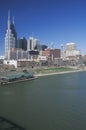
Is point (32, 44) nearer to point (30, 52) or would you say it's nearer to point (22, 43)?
point (22, 43)

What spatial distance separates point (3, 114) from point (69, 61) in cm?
6818

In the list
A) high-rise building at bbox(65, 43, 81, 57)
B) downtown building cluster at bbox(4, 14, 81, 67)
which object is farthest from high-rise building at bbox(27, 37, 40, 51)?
high-rise building at bbox(65, 43, 81, 57)

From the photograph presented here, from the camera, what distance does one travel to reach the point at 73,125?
7.60 m

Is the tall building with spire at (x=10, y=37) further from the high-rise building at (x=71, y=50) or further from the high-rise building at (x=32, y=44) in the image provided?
the high-rise building at (x=71, y=50)

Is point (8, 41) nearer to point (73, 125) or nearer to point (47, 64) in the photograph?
point (47, 64)

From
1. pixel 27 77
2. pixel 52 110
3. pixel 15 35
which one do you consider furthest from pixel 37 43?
pixel 52 110

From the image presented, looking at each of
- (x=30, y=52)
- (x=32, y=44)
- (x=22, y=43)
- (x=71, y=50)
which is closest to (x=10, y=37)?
(x=30, y=52)

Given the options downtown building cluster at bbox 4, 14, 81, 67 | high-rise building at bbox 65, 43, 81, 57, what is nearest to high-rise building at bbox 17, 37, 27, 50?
downtown building cluster at bbox 4, 14, 81, 67

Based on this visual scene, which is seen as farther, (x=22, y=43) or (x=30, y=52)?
(x=22, y=43)

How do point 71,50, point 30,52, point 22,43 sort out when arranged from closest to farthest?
point 30,52, point 22,43, point 71,50

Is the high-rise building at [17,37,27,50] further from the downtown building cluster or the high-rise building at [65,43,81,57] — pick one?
the high-rise building at [65,43,81,57]

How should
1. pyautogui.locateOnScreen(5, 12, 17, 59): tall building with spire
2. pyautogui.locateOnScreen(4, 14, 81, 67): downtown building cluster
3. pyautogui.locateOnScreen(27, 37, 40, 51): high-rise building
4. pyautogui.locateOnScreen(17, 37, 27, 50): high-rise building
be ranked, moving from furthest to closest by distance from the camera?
1. pyautogui.locateOnScreen(27, 37, 40, 51): high-rise building
2. pyautogui.locateOnScreen(17, 37, 27, 50): high-rise building
3. pyautogui.locateOnScreen(5, 12, 17, 59): tall building with spire
4. pyautogui.locateOnScreen(4, 14, 81, 67): downtown building cluster

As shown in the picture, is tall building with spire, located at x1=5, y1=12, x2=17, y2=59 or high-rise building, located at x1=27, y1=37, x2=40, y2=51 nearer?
tall building with spire, located at x1=5, y1=12, x2=17, y2=59

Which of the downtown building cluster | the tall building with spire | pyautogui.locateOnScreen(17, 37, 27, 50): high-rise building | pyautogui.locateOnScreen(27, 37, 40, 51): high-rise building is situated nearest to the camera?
the downtown building cluster
